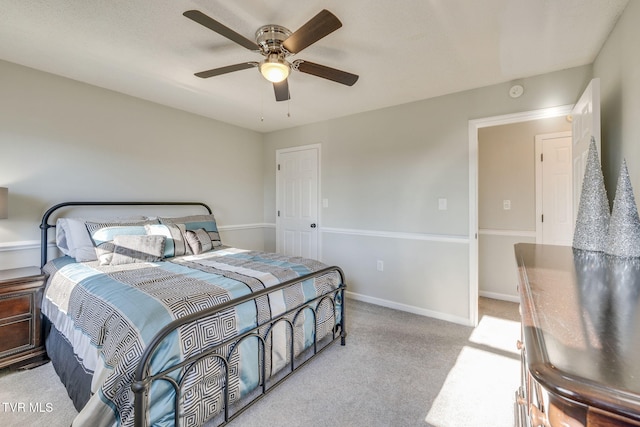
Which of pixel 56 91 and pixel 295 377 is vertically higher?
pixel 56 91

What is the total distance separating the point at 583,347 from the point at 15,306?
322cm

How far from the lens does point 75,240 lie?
251 centimetres

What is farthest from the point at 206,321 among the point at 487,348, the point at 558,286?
the point at 487,348

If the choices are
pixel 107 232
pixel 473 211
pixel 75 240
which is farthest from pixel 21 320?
pixel 473 211

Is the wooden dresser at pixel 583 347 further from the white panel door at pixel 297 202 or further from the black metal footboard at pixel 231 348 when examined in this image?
the white panel door at pixel 297 202

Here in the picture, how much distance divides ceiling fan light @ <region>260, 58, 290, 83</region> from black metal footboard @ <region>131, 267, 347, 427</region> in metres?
1.43

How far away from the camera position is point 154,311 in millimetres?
Answer: 1453

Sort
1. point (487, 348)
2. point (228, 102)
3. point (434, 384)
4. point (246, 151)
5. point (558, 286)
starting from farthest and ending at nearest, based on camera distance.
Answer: point (246, 151) < point (228, 102) < point (487, 348) < point (434, 384) < point (558, 286)

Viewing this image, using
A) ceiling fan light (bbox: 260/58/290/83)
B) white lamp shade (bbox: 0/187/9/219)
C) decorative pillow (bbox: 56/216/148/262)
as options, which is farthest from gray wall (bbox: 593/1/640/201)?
white lamp shade (bbox: 0/187/9/219)

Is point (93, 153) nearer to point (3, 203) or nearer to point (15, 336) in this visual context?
point (3, 203)

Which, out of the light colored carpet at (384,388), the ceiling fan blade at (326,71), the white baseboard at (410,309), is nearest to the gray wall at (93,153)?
the light colored carpet at (384,388)

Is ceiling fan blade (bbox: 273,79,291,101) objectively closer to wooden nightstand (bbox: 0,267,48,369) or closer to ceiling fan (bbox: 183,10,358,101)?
ceiling fan (bbox: 183,10,358,101)

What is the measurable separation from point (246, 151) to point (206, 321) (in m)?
3.46

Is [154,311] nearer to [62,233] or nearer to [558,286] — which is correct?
[558,286]
